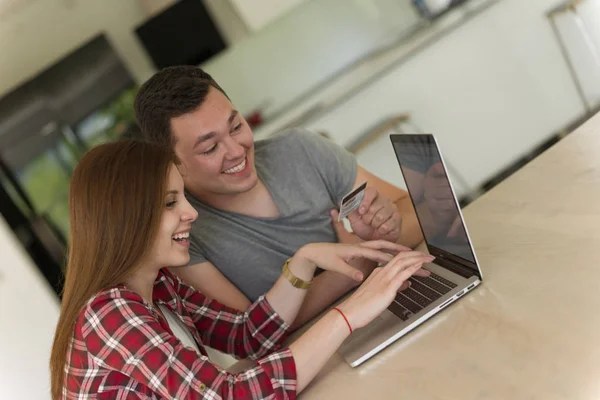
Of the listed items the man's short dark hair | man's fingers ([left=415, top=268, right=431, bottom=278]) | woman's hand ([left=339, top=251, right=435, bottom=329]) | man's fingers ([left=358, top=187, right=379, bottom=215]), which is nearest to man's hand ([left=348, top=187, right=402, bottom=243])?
man's fingers ([left=358, top=187, right=379, bottom=215])

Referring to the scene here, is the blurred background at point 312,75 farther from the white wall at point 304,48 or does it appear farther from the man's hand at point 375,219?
the man's hand at point 375,219

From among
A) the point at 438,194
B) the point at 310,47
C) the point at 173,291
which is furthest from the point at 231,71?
the point at 438,194

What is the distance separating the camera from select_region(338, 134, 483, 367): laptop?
3.16 feet

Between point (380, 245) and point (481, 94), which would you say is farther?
point (481, 94)

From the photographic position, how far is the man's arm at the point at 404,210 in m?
1.36

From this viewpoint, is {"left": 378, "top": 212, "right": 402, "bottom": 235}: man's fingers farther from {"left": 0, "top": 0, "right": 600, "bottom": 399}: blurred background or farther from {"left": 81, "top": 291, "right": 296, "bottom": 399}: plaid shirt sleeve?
{"left": 0, "top": 0, "right": 600, "bottom": 399}: blurred background

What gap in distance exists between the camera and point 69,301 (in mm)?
988

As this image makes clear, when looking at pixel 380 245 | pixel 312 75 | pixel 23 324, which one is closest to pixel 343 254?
pixel 380 245

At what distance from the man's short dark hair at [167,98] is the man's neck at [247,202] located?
0.19 m

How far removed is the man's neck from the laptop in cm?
45

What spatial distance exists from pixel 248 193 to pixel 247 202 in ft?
0.08

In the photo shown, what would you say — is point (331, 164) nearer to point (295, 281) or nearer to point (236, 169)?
point (236, 169)

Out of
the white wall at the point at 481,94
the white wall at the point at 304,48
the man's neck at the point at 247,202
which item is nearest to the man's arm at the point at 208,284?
the man's neck at the point at 247,202

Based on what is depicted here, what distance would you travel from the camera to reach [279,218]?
58.9 inches
